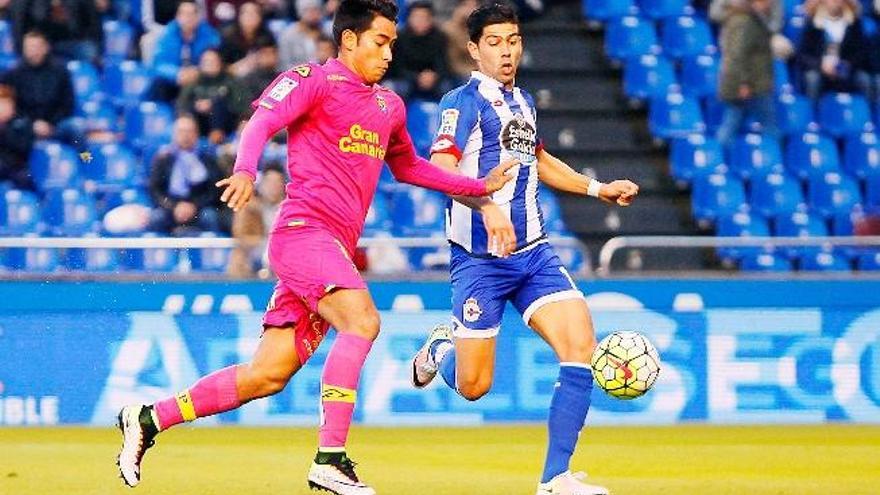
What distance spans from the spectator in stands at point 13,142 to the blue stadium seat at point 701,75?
6.40 m

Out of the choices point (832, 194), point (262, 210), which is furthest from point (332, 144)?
point (832, 194)

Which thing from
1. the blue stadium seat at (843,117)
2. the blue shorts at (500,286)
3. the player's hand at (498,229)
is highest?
the blue stadium seat at (843,117)

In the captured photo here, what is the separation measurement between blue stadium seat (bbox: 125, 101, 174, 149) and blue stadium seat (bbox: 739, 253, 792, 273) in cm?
500

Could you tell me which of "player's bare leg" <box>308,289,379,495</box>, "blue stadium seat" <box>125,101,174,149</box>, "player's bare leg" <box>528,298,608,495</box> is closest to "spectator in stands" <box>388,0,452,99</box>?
"blue stadium seat" <box>125,101,174,149</box>

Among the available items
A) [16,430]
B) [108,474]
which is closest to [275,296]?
[108,474]

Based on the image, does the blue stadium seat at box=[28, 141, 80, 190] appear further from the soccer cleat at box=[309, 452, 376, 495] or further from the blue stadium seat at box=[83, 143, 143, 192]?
the soccer cleat at box=[309, 452, 376, 495]

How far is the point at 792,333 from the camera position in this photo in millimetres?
14117

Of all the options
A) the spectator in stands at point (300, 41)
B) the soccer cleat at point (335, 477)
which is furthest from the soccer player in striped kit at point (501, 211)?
the spectator in stands at point (300, 41)

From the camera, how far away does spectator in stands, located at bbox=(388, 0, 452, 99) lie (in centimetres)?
1634

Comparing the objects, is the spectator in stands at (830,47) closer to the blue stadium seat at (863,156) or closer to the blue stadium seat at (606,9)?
the blue stadium seat at (863,156)

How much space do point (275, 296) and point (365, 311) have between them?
0.51m

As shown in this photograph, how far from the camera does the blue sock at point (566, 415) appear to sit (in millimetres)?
8500

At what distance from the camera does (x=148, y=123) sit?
16125 mm

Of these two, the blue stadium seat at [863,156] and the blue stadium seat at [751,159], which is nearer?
the blue stadium seat at [751,159]
